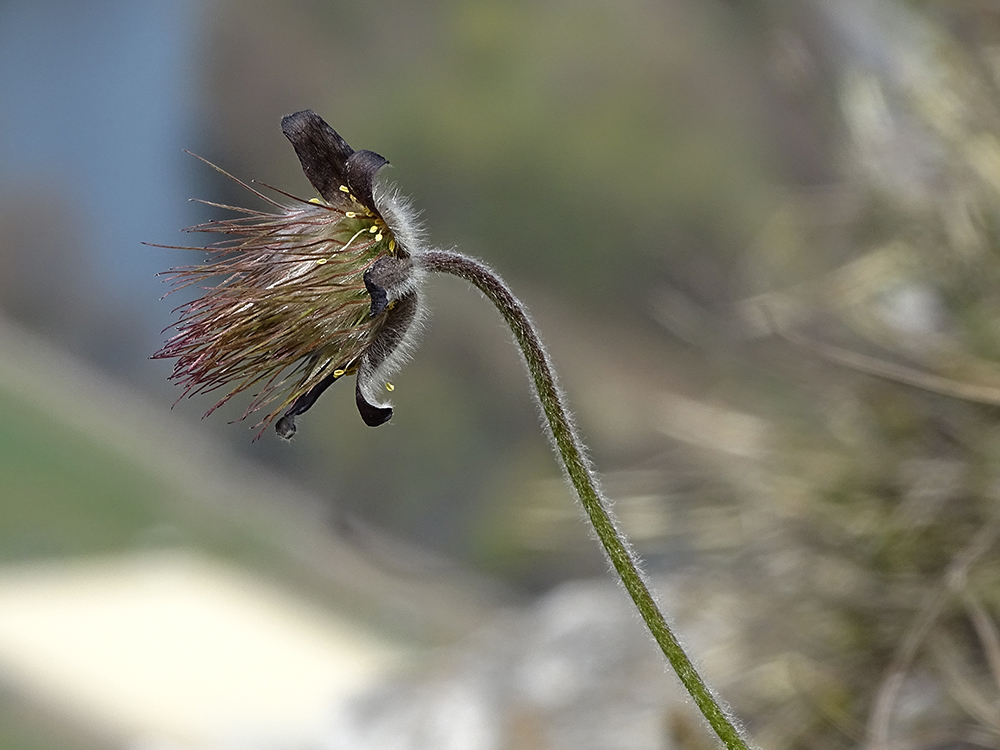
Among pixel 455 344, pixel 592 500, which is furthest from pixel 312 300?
pixel 455 344

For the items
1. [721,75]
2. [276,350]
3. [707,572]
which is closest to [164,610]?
[707,572]

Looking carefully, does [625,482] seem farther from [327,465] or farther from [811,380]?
[327,465]

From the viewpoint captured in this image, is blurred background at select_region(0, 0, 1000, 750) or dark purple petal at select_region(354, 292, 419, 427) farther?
blurred background at select_region(0, 0, 1000, 750)

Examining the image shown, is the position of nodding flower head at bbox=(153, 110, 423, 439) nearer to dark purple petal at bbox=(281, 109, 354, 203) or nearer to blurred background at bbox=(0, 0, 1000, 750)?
dark purple petal at bbox=(281, 109, 354, 203)

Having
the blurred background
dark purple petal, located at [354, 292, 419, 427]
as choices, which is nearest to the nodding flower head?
dark purple petal, located at [354, 292, 419, 427]

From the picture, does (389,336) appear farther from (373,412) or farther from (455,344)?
(455,344)

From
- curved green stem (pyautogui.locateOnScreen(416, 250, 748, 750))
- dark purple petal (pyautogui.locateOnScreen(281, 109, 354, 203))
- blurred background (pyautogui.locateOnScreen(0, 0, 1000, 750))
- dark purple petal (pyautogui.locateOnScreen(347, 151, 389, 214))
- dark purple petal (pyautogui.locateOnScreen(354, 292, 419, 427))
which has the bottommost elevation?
curved green stem (pyautogui.locateOnScreen(416, 250, 748, 750))
